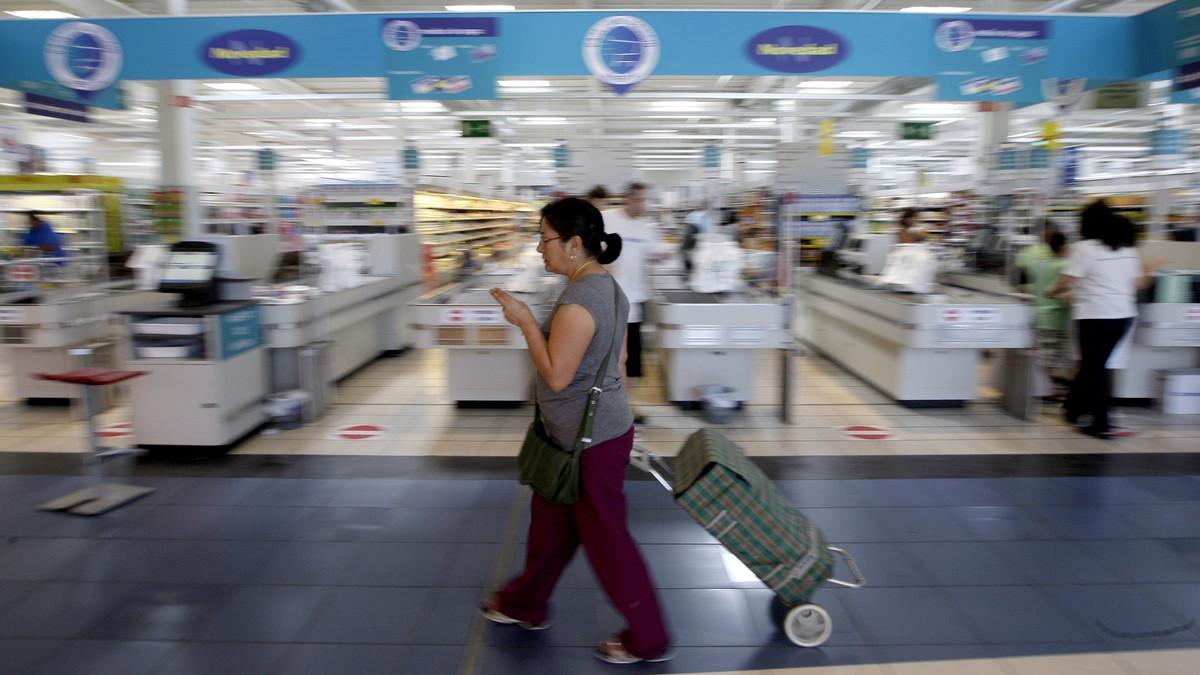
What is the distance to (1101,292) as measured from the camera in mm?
4988

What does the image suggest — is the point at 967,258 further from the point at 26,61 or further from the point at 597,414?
the point at 26,61

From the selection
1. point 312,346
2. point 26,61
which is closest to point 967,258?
point 312,346

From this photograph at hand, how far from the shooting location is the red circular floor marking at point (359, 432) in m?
5.31

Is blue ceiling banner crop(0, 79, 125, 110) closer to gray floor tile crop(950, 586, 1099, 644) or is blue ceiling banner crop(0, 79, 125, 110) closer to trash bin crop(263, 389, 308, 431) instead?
trash bin crop(263, 389, 308, 431)

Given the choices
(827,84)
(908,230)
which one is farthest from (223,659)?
(827,84)

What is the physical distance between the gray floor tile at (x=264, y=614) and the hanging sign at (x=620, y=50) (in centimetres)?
404

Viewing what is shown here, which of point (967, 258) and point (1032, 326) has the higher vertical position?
point (967, 258)

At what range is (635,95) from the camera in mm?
6551

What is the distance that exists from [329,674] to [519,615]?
24.8 inches

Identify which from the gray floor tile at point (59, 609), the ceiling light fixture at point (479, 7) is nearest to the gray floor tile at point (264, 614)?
the gray floor tile at point (59, 609)

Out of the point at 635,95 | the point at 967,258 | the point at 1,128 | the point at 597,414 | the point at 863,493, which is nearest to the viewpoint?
the point at 597,414

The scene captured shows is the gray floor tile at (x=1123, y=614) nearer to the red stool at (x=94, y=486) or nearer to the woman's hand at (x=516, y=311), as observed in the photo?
the woman's hand at (x=516, y=311)

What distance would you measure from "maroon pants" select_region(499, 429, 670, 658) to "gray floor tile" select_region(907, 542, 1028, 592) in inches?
53.1

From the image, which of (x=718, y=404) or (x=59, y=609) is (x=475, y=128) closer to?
(x=718, y=404)
